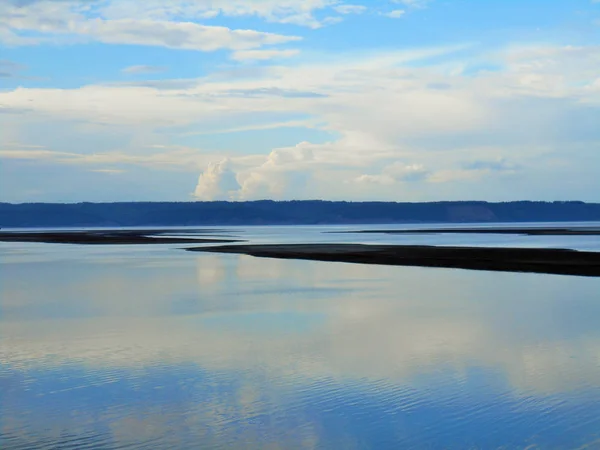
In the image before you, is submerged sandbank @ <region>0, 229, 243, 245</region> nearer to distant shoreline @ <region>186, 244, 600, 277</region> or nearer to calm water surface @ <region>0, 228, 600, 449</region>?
distant shoreline @ <region>186, 244, 600, 277</region>

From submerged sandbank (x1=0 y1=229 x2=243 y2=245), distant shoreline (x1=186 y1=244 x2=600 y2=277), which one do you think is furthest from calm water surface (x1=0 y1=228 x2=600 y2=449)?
submerged sandbank (x1=0 y1=229 x2=243 y2=245)

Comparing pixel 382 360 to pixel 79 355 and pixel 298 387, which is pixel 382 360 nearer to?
pixel 298 387

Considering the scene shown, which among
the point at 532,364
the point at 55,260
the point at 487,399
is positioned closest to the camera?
the point at 487,399

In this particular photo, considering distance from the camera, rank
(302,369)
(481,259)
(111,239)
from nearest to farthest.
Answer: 1. (302,369)
2. (481,259)
3. (111,239)

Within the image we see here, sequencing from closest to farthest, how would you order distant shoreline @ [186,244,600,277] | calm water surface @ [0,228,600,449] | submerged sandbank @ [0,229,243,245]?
calm water surface @ [0,228,600,449]
distant shoreline @ [186,244,600,277]
submerged sandbank @ [0,229,243,245]

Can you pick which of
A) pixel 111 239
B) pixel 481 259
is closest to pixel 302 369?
pixel 481 259

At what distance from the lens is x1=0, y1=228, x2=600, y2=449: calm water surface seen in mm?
9883

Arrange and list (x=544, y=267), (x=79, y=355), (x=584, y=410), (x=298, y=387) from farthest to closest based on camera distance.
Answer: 1. (x=544, y=267)
2. (x=79, y=355)
3. (x=298, y=387)
4. (x=584, y=410)

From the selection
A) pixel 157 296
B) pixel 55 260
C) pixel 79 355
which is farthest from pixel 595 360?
pixel 55 260

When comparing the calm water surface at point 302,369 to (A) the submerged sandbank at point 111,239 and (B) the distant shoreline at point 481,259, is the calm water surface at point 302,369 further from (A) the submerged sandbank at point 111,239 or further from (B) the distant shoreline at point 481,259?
(A) the submerged sandbank at point 111,239

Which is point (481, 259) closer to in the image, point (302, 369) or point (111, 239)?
point (302, 369)

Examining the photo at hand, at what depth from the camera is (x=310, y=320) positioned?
2064 cm

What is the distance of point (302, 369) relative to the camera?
13.9 metres

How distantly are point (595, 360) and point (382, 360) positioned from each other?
3977 mm
